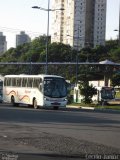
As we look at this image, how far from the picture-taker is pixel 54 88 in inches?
1695

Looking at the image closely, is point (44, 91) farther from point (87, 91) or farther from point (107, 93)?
point (107, 93)

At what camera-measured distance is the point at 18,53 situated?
529ft

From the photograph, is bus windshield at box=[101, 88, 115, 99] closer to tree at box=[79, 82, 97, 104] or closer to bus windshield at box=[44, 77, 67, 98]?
tree at box=[79, 82, 97, 104]

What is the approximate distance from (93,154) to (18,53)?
149 metres

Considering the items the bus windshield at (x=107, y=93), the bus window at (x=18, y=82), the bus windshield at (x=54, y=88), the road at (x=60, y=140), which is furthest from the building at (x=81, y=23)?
the road at (x=60, y=140)

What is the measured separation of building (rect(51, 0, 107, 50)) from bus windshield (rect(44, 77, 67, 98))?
8226cm

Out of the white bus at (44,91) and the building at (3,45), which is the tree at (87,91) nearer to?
the white bus at (44,91)

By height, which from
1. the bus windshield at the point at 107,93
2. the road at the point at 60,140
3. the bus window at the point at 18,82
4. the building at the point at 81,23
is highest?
the building at the point at 81,23

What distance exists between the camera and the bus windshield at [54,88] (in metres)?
43.0

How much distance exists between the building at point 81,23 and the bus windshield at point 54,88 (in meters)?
82.3

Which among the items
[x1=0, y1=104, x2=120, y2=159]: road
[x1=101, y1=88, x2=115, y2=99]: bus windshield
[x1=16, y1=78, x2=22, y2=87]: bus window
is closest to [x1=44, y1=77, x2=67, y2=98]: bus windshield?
[x1=16, y1=78, x2=22, y2=87]: bus window

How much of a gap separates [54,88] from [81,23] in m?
104

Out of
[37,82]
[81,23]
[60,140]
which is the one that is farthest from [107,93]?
[81,23]

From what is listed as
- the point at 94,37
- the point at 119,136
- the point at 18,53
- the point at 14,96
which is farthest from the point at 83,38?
the point at 119,136
